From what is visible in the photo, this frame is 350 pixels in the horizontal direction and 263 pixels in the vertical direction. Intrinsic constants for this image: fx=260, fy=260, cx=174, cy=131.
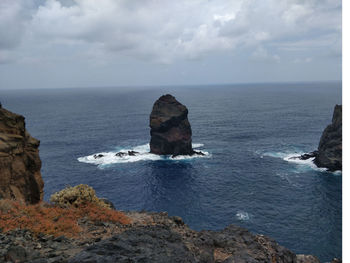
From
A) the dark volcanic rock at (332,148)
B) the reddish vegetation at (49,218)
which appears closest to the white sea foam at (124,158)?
the dark volcanic rock at (332,148)


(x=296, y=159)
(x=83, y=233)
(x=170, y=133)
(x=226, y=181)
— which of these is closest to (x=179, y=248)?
(x=83, y=233)

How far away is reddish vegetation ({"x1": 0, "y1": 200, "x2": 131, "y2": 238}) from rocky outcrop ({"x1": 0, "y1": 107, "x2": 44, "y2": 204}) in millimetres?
4116

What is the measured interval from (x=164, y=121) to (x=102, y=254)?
72.6 m

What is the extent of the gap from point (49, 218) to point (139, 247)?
22.1 feet

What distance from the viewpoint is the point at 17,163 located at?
1869 cm

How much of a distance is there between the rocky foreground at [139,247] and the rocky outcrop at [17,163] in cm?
695

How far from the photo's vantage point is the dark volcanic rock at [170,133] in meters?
80.9

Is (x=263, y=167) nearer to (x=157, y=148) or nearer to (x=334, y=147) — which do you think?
(x=334, y=147)

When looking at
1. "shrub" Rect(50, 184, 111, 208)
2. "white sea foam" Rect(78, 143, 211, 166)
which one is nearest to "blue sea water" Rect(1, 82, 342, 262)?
"white sea foam" Rect(78, 143, 211, 166)

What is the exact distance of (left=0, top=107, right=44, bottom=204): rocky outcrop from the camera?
58.4 ft

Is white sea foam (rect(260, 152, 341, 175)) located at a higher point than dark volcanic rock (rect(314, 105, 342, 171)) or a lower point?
lower

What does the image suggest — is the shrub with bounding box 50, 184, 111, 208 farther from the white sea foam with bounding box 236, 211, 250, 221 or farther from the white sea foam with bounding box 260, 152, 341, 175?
the white sea foam with bounding box 260, 152, 341, 175

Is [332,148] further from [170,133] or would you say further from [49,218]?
[49,218]

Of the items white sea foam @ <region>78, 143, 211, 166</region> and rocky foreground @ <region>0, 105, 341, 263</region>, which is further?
white sea foam @ <region>78, 143, 211, 166</region>
